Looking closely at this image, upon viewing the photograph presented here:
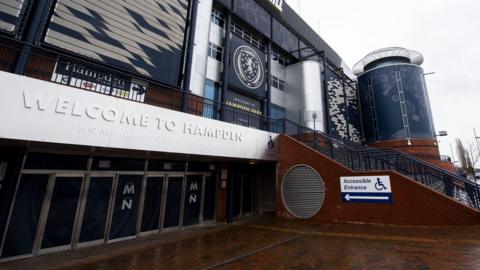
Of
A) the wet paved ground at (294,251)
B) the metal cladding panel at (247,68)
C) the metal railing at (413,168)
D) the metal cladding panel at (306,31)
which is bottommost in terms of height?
the wet paved ground at (294,251)

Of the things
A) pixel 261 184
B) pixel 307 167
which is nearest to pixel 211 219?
pixel 261 184

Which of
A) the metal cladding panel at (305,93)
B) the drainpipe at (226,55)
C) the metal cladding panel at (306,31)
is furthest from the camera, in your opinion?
the metal cladding panel at (306,31)

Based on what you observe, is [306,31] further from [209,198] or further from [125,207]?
[125,207]

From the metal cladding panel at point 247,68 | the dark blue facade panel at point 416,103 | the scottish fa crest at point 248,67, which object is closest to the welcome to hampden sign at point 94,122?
the metal cladding panel at point 247,68

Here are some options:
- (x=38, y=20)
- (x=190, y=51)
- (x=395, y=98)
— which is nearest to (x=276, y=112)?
(x=190, y=51)

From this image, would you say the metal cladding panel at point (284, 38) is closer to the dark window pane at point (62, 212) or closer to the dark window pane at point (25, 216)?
the dark window pane at point (62, 212)

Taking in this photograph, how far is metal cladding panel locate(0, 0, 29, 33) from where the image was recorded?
665 cm

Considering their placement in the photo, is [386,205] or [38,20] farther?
[386,205]

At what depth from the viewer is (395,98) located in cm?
2473

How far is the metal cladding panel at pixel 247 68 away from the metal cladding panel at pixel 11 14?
398 inches

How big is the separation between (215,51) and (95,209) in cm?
1155

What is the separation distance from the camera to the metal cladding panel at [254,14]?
17.1 metres

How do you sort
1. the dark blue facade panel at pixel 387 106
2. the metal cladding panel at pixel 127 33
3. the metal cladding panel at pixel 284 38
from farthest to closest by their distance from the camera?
the dark blue facade panel at pixel 387 106
the metal cladding panel at pixel 284 38
the metal cladding panel at pixel 127 33

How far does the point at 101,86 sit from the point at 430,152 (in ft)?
92.5
